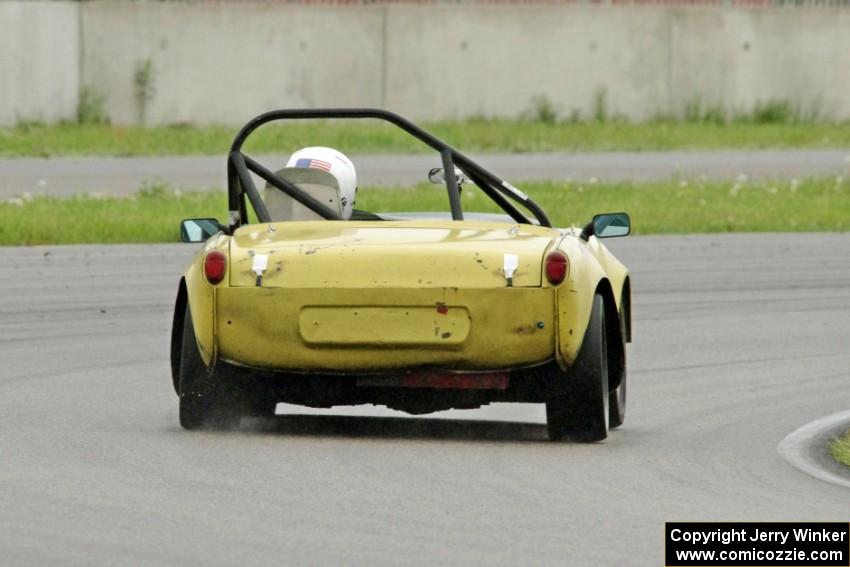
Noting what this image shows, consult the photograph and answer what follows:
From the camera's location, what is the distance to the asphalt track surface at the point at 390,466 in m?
6.46

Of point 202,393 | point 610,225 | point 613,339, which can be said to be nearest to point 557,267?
point 613,339

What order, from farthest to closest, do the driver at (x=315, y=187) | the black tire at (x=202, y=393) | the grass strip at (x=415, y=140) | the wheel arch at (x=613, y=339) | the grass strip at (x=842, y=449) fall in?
1. the grass strip at (x=415, y=140)
2. the driver at (x=315, y=187)
3. the wheel arch at (x=613, y=339)
4. the black tire at (x=202, y=393)
5. the grass strip at (x=842, y=449)

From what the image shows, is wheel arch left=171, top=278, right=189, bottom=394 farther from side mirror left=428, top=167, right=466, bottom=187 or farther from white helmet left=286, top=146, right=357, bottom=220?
side mirror left=428, top=167, right=466, bottom=187

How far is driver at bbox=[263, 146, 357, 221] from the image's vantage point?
9523 millimetres

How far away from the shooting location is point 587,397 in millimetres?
8508

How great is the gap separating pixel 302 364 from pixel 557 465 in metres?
0.97

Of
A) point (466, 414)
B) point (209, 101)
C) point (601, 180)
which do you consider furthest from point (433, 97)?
point (466, 414)

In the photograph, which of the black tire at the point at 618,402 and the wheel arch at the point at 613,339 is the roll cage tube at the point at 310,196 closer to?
the wheel arch at the point at 613,339

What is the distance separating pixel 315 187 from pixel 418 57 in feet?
75.7

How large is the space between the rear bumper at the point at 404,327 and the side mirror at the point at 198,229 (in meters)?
0.94

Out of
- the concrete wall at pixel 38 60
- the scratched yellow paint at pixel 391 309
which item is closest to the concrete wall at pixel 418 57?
the concrete wall at pixel 38 60

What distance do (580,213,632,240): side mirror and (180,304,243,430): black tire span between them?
147cm

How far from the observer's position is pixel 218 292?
8.41 metres

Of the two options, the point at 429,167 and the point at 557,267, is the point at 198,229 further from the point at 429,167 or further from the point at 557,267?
the point at 429,167
